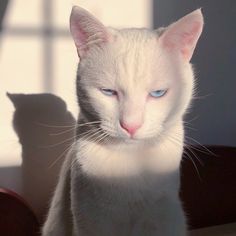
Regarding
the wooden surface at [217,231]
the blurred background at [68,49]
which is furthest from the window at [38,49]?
the wooden surface at [217,231]

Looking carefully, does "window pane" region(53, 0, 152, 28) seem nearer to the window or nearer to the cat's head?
the window

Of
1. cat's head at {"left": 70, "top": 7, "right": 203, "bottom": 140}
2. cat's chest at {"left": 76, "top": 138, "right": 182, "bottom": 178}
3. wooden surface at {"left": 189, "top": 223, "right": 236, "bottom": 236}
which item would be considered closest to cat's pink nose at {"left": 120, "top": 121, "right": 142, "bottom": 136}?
cat's head at {"left": 70, "top": 7, "right": 203, "bottom": 140}

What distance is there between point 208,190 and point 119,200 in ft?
1.93

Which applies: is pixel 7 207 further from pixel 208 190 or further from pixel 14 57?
pixel 208 190

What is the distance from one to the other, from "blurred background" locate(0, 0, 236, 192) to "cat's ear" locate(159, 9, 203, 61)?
504mm

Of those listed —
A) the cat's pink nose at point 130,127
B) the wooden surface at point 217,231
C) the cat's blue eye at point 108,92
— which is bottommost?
the wooden surface at point 217,231

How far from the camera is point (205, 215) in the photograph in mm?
1616

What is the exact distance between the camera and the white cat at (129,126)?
38.0 inches

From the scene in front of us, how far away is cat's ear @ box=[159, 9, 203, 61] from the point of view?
38.0 inches

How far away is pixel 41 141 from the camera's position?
1.56 m

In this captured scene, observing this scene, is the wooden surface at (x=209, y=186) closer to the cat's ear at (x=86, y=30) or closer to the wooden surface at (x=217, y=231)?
the wooden surface at (x=217, y=231)

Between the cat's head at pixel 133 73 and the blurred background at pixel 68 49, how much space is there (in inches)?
18.7

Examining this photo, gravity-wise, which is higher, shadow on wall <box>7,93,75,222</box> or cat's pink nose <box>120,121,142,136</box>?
cat's pink nose <box>120,121,142,136</box>

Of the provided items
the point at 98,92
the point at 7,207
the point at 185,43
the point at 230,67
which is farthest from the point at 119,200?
the point at 230,67
